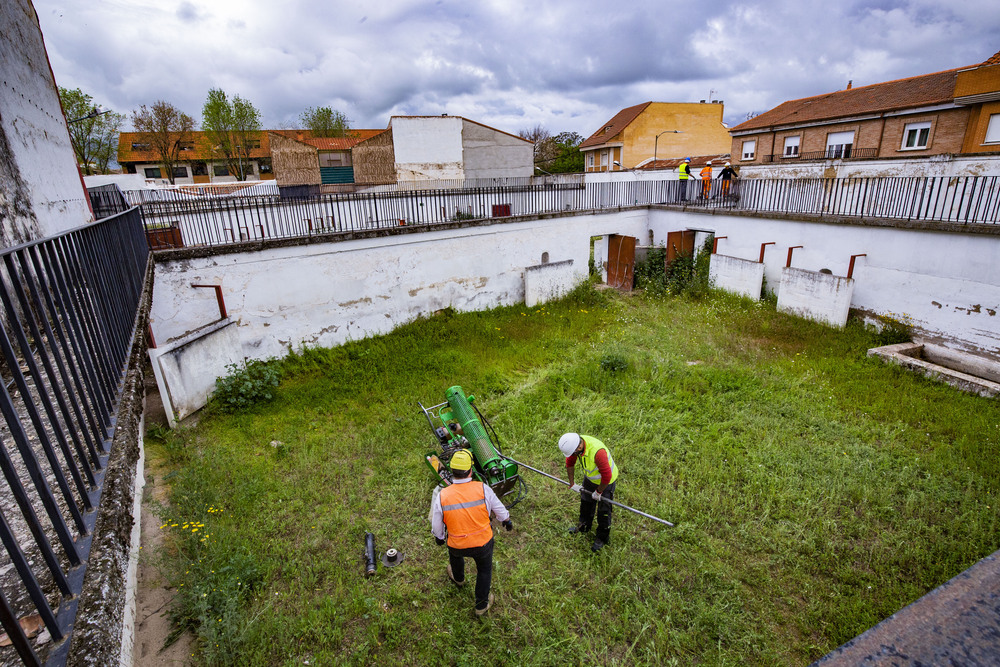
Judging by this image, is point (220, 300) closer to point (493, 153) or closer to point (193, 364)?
point (193, 364)

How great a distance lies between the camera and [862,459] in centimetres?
643

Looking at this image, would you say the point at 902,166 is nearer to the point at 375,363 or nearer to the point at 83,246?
the point at 375,363

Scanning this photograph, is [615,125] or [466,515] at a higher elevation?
[615,125]

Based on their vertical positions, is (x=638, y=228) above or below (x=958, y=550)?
above

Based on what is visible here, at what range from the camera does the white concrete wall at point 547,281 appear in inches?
525

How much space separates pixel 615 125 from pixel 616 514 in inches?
1534

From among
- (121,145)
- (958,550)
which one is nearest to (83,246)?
(958,550)

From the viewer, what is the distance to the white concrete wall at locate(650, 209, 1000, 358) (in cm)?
898

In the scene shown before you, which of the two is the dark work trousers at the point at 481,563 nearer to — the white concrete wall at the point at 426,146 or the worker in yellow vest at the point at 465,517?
the worker in yellow vest at the point at 465,517

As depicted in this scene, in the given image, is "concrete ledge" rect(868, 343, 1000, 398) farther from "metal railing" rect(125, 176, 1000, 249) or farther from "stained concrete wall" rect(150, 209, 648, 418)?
"stained concrete wall" rect(150, 209, 648, 418)

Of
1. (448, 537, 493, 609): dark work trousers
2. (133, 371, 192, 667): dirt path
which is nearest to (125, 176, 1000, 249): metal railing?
(133, 371, 192, 667): dirt path

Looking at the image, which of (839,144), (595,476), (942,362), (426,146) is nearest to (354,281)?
(595,476)

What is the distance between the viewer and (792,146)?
2302 cm

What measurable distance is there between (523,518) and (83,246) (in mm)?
4988
